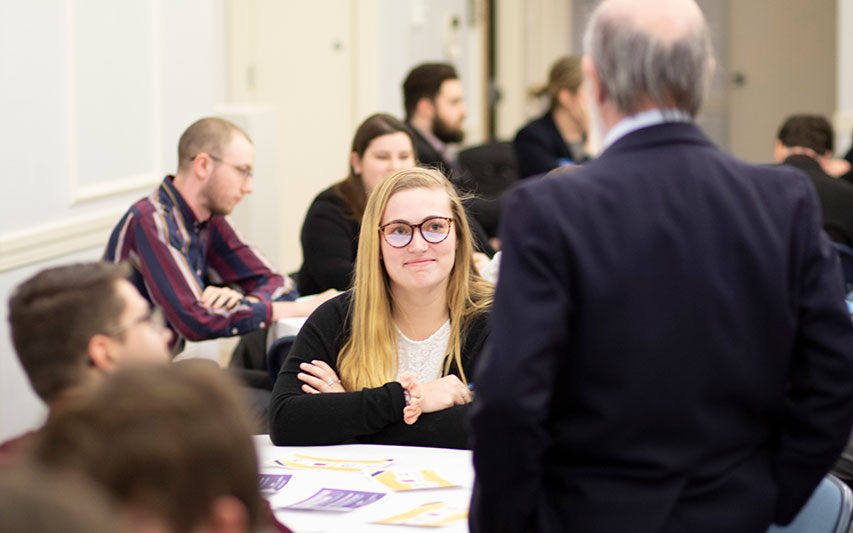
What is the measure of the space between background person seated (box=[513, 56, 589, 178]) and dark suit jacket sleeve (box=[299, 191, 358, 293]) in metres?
2.51

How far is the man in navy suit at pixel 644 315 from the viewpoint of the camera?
150 cm

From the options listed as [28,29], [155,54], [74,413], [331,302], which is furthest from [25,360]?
[155,54]

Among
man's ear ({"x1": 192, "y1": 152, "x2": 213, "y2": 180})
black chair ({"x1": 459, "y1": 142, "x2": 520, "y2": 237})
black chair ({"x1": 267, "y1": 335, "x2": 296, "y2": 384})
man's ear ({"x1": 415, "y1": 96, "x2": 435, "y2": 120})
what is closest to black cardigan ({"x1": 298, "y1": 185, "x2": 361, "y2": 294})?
man's ear ({"x1": 192, "y1": 152, "x2": 213, "y2": 180})

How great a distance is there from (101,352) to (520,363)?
702mm

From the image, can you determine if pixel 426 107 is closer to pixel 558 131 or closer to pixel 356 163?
pixel 558 131

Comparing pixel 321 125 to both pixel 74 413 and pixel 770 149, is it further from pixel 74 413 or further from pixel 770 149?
pixel 74 413

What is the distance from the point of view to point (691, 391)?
1540mm

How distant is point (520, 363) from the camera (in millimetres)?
1479

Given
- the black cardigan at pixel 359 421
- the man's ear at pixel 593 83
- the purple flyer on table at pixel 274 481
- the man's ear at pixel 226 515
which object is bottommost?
the purple flyer on table at pixel 274 481

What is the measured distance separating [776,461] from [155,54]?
13.7 feet

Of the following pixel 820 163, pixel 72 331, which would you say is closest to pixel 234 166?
pixel 72 331

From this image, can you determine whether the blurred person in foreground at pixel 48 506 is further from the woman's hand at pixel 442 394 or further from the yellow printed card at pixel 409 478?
the woman's hand at pixel 442 394

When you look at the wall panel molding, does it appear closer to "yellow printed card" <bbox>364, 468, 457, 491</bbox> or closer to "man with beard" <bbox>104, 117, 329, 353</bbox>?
"man with beard" <bbox>104, 117, 329, 353</bbox>

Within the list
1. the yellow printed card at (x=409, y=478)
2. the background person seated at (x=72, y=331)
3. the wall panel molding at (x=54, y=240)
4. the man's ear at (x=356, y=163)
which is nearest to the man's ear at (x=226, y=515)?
the background person seated at (x=72, y=331)
